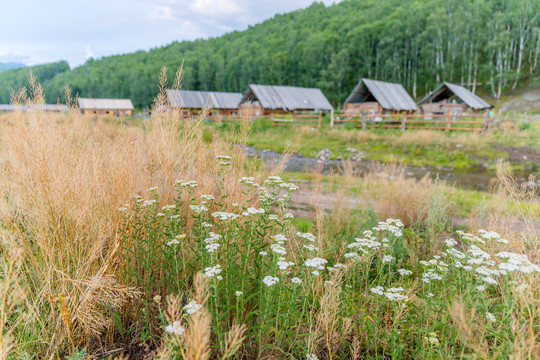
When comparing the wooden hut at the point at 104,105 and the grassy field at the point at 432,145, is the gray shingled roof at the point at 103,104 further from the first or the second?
the grassy field at the point at 432,145

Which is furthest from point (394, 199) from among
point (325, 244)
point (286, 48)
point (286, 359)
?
point (286, 48)

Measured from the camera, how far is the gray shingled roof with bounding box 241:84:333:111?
29.9m

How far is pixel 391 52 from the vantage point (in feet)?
160

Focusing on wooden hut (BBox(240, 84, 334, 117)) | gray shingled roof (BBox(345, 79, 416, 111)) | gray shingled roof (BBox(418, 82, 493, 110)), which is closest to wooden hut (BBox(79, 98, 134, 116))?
wooden hut (BBox(240, 84, 334, 117))

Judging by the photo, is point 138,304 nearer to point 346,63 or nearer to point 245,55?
point 346,63

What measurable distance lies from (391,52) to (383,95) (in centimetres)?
2823

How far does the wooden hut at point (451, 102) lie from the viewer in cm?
2322

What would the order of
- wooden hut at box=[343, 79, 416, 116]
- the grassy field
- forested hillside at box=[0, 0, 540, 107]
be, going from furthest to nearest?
forested hillside at box=[0, 0, 540, 107] < wooden hut at box=[343, 79, 416, 116] < the grassy field

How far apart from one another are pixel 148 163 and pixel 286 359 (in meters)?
2.51

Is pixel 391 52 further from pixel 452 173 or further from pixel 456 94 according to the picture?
pixel 452 173

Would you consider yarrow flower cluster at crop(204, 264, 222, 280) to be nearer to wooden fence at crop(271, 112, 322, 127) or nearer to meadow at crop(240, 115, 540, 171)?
meadow at crop(240, 115, 540, 171)

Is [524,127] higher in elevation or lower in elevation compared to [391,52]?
lower

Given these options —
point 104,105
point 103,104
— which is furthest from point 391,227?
point 103,104

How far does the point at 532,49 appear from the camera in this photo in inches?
1425
